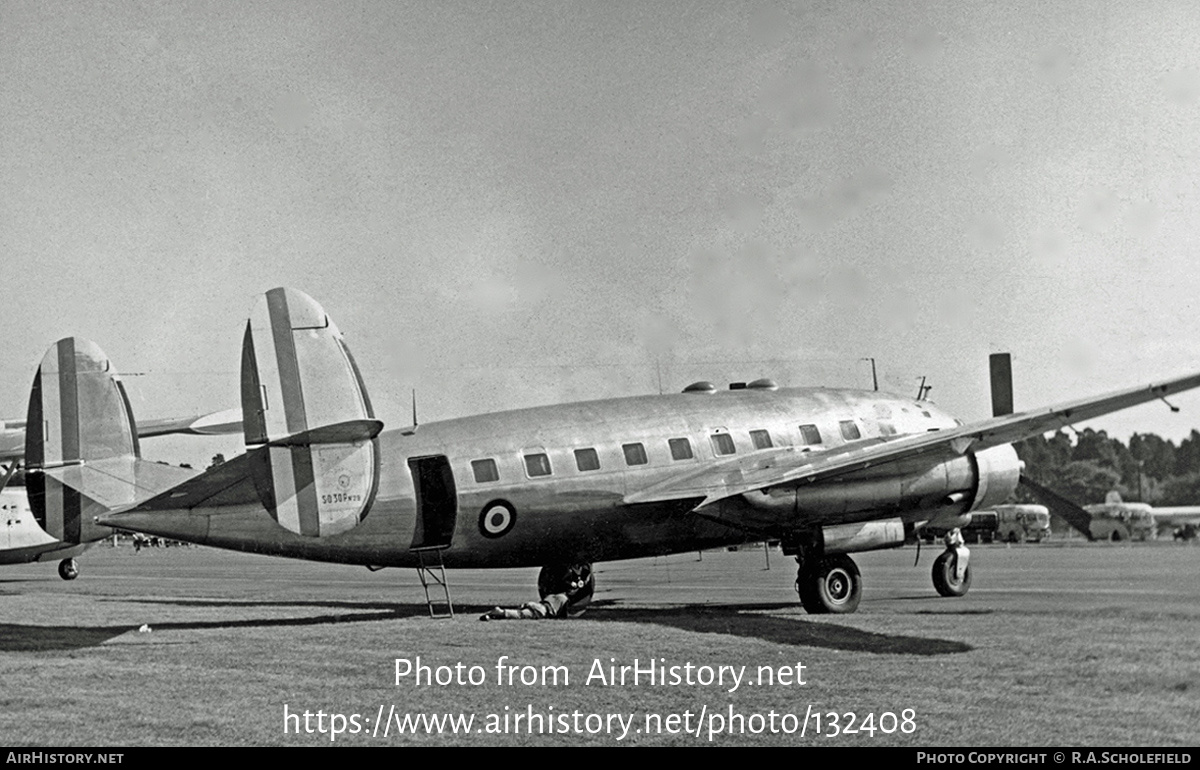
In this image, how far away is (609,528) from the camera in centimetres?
1830

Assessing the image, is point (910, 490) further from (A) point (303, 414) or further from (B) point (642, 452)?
(A) point (303, 414)

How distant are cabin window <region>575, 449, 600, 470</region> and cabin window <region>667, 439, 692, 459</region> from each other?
1.46 m

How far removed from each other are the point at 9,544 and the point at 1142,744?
111 ft

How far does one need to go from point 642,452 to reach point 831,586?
384 centimetres

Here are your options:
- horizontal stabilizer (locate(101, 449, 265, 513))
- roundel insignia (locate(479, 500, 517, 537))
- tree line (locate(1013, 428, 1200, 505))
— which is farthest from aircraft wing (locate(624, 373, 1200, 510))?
tree line (locate(1013, 428, 1200, 505))

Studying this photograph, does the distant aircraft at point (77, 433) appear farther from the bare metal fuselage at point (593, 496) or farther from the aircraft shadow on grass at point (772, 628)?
the aircraft shadow on grass at point (772, 628)

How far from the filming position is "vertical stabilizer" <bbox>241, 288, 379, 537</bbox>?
47.5 ft

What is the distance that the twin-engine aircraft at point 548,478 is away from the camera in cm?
1470

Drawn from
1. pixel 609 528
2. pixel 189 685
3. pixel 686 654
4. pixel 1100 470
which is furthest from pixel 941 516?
pixel 1100 470

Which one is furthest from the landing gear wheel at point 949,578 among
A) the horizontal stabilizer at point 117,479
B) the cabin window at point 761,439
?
the horizontal stabilizer at point 117,479

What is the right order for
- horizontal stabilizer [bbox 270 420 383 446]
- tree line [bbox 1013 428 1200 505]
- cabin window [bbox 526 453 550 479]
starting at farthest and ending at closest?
tree line [bbox 1013 428 1200 505] → cabin window [bbox 526 453 550 479] → horizontal stabilizer [bbox 270 420 383 446]

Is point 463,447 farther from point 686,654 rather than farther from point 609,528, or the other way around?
point 686,654

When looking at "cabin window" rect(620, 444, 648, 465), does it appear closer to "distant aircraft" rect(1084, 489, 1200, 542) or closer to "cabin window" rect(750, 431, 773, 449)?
"cabin window" rect(750, 431, 773, 449)

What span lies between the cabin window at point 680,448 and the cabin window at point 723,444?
1.68 ft
